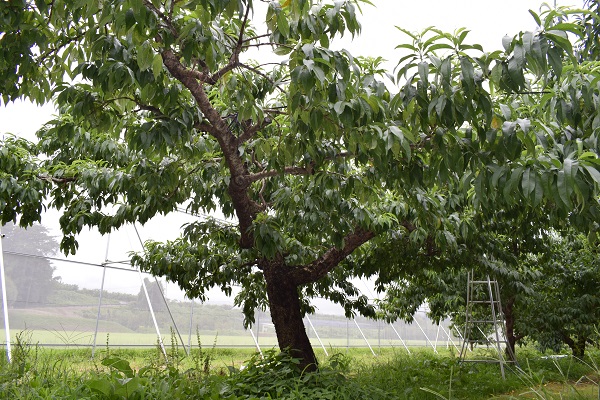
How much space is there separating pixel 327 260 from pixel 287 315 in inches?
30.0

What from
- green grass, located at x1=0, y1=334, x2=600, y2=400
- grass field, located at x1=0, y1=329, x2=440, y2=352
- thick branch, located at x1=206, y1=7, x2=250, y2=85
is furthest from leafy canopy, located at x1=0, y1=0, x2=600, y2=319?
grass field, located at x1=0, y1=329, x2=440, y2=352

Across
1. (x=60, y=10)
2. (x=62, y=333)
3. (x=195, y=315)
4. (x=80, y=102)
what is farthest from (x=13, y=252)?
(x=60, y=10)

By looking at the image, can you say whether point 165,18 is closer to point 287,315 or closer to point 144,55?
point 144,55

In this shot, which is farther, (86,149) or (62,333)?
(62,333)

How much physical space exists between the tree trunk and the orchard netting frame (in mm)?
2135

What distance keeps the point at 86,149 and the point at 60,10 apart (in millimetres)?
3293

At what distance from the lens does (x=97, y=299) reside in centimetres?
1037

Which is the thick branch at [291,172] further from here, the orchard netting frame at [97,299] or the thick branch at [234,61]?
the orchard netting frame at [97,299]

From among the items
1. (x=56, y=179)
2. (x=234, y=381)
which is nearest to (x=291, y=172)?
(x=234, y=381)

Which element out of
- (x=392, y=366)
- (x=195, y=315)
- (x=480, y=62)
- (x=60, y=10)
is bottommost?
(x=392, y=366)

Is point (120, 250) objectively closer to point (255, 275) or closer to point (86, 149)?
point (255, 275)

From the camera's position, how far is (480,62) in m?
2.73

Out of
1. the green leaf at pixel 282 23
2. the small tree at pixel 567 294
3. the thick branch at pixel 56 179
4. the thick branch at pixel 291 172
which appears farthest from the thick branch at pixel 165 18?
the small tree at pixel 567 294

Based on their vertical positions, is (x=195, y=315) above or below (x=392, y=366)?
above
